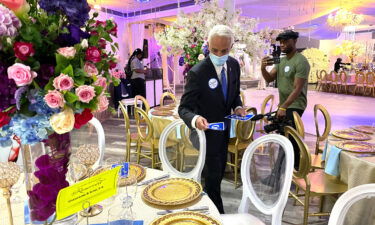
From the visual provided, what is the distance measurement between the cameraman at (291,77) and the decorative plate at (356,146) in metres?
0.71

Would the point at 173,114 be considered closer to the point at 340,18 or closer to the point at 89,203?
the point at 89,203

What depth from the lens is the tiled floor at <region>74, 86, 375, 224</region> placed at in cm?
271

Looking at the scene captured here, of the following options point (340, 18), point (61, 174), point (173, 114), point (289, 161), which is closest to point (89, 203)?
point (61, 174)

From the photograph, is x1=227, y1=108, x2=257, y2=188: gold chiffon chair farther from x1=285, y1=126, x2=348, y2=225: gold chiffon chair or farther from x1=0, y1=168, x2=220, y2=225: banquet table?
x1=0, y1=168, x2=220, y2=225: banquet table

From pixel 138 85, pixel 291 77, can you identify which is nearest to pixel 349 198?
pixel 291 77

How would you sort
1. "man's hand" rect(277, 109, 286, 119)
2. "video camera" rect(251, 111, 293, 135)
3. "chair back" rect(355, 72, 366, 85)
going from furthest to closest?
"chair back" rect(355, 72, 366, 85)
"man's hand" rect(277, 109, 286, 119)
"video camera" rect(251, 111, 293, 135)

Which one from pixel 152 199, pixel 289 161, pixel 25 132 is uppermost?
pixel 25 132

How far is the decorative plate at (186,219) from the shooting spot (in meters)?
1.17

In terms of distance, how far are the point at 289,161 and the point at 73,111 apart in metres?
1.14

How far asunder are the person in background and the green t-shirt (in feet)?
15.0

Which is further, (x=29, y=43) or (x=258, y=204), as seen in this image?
(x=258, y=204)

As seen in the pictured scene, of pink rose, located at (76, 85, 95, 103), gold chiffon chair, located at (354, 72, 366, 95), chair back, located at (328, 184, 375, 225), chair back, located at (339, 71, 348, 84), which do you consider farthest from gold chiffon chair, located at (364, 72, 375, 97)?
pink rose, located at (76, 85, 95, 103)

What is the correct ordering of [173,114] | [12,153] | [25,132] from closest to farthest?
1. [25,132]
2. [12,153]
3. [173,114]

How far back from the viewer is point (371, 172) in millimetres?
2070
